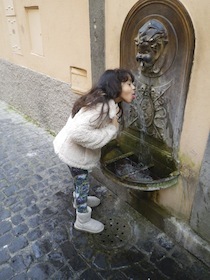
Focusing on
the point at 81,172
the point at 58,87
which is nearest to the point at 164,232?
the point at 81,172

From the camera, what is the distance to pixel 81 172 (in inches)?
96.4

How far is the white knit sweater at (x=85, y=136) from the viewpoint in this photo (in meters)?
2.03

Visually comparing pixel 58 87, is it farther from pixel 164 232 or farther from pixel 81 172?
pixel 164 232

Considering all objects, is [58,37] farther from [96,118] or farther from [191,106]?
[191,106]

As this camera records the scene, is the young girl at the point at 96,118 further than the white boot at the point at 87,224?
No

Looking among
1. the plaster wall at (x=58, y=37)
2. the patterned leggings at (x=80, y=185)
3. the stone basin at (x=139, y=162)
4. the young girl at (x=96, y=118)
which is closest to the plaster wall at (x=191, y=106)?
the stone basin at (x=139, y=162)

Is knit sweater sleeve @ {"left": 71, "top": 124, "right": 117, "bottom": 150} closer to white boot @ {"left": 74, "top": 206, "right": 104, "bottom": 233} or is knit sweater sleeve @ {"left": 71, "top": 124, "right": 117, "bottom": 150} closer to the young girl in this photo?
the young girl

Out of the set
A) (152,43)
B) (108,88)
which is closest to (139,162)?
(108,88)

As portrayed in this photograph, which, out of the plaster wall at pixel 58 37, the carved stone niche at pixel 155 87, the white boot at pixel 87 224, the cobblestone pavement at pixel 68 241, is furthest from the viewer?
the plaster wall at pixel 58 37

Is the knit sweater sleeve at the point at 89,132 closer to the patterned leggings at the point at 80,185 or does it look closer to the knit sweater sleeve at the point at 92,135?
the knit sweater sleeve at the point at 92,135

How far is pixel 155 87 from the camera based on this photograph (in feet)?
7.68

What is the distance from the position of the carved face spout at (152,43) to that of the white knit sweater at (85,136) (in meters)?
0.53

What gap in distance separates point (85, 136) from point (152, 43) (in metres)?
0.99

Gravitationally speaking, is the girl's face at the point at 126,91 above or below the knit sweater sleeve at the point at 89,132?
above
